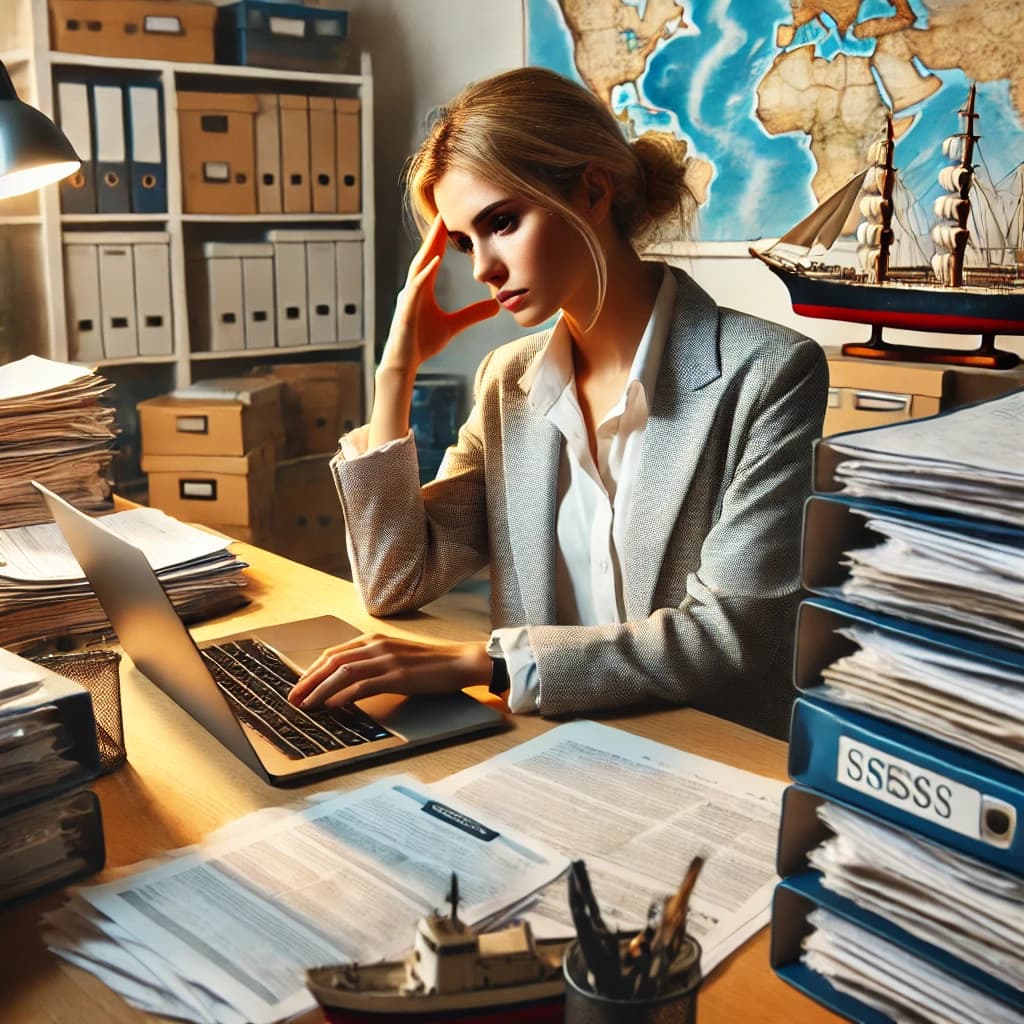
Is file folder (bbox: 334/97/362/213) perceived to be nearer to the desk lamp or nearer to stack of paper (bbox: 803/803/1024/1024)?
the desk lamp

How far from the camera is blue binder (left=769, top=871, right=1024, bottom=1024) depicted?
0.55m

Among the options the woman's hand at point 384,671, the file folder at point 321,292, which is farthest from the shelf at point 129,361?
the woman's hand at point 384,671

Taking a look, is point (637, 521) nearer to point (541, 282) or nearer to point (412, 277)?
point (541, 282)

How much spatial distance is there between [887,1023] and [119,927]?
1.54 feet

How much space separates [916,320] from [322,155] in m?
1.92

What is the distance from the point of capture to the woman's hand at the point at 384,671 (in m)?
1.09

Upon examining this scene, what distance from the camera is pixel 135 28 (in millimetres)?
3256

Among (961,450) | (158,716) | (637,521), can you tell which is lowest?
(158,716)

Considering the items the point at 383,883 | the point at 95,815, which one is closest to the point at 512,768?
the point at 383,883

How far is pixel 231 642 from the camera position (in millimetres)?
1280

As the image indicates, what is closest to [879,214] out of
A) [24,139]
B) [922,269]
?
[922,269]

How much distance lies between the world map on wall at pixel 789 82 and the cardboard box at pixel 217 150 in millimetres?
906

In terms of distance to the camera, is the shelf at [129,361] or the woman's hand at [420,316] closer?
the woman's hand at [420,316]

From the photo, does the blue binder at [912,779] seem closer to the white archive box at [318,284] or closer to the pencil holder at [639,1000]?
the pencil holder at [639,1000]
